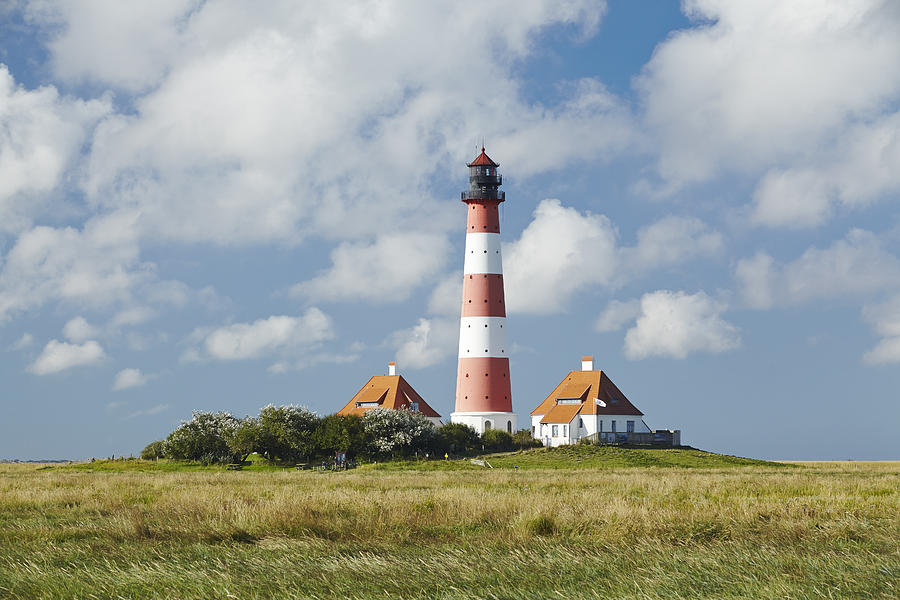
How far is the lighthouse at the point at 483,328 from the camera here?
69375 millimetres

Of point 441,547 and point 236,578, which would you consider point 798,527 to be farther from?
point 236,578

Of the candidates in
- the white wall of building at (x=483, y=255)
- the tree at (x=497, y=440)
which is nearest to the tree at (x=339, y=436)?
the tree at (x=497, y=440)

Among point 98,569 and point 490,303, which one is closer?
point 98,569

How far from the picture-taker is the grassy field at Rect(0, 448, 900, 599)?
10.3 m

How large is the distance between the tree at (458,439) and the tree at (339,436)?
5.69 meters

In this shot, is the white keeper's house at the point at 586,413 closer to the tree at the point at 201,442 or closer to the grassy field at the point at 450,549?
the tree at the point at 201,442

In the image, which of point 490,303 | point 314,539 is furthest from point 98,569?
point 490,303

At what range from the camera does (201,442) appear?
66250mm

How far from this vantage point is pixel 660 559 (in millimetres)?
11711

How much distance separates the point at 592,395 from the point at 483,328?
1301 cm

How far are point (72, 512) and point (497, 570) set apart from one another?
40.7 ft

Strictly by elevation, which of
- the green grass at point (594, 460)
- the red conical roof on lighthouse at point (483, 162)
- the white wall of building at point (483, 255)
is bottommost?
the green grass at point (594, 460)

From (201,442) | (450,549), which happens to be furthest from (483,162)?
(450,549)

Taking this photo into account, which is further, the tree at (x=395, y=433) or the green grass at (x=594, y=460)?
the tree at (x=395, y=433)
